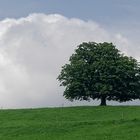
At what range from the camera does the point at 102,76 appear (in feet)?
299

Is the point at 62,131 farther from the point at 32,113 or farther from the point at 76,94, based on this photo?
the point at 76,94

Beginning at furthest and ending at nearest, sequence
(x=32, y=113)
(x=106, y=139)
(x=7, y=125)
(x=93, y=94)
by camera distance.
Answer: (x=93, y=94) → (x=32, y=113) → (x=7, y=125) → (x=106, y=139)

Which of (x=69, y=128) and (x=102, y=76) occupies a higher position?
(x=102, y=76)

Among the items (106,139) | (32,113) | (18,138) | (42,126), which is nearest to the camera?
(106,139)

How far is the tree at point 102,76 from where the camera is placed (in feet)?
301

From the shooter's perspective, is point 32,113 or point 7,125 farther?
point 32,113

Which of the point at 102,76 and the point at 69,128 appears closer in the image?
the point at 69,128

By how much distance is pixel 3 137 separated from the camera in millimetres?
52906

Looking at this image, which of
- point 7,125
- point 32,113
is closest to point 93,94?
point 32,113

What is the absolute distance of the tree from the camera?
301 feet

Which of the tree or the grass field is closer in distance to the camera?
the grass field

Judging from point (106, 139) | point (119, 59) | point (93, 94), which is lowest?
point (106, 139)

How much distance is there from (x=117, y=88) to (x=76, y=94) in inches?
259

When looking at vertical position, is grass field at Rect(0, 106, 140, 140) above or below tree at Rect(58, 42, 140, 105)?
below
